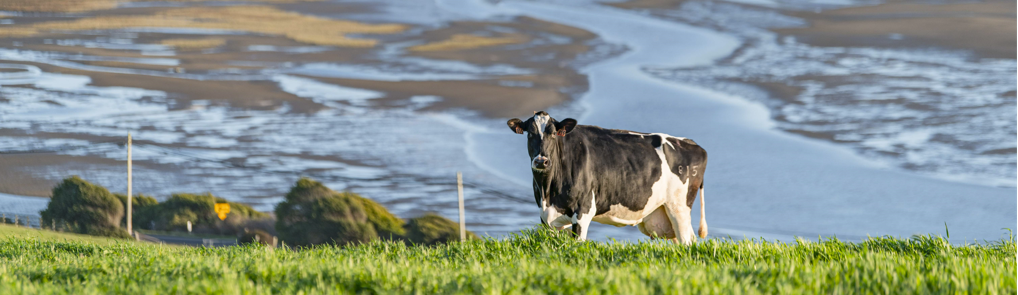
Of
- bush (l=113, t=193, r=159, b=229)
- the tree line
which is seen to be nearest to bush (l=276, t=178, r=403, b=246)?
the tree line

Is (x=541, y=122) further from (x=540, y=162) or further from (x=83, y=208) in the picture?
(x=83, y=208)

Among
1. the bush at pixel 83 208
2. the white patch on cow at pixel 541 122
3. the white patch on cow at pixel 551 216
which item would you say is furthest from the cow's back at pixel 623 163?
the bush at pixel 83 208

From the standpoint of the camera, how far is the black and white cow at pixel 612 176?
9158 millimetres

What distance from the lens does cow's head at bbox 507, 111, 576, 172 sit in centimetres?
894

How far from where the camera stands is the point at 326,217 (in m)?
31.5

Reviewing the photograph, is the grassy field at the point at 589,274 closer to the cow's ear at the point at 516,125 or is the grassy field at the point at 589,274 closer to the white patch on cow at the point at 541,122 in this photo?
the white patch on cow at the point at 541,122

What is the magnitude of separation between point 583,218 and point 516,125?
1381 millimetres

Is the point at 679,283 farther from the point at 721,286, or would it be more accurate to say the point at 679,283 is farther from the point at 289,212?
the point at 289,212

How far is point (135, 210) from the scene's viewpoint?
97.5 ft

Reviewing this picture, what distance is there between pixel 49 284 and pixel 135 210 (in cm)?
2584

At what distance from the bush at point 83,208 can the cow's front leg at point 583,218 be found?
22.6m

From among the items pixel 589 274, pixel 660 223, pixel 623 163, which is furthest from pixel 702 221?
pixel 589 274

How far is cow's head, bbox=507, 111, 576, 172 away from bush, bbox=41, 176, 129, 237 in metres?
22.4

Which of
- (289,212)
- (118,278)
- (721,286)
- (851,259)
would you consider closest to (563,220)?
(851,259)
